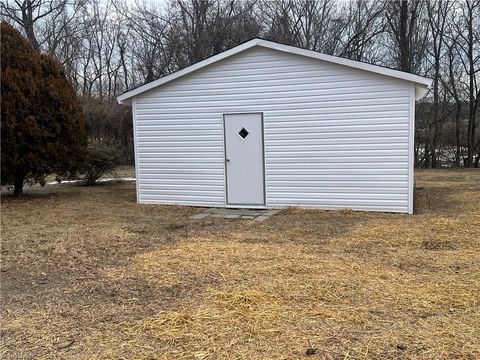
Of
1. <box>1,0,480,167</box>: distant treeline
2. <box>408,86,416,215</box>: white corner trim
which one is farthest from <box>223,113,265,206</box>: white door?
<box>1,0,480,167</box>: distant treeline

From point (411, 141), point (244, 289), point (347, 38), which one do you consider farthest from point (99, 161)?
point (347, 38)

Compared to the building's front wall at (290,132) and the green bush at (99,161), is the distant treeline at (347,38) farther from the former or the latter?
the building's front wall at (290,132)

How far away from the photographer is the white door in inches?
342

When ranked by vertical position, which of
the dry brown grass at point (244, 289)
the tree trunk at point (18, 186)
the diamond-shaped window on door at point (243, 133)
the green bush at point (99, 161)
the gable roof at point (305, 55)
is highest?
the gable roof at point (305, 55)

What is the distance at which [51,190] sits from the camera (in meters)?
11.9

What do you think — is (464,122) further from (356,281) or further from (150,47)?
(356,281)

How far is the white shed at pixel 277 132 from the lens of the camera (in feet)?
25.7

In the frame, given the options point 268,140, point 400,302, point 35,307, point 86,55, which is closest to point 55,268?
point 35,307

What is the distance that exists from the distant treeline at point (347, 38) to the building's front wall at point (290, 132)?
998cm

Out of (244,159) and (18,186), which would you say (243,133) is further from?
(18,186)

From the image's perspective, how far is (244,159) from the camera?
8781mm

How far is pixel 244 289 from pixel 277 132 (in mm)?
4936

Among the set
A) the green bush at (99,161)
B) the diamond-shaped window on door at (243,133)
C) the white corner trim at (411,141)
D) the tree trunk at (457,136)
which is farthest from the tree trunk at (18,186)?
the tree trunk at (457,136)

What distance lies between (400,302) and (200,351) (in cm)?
167
